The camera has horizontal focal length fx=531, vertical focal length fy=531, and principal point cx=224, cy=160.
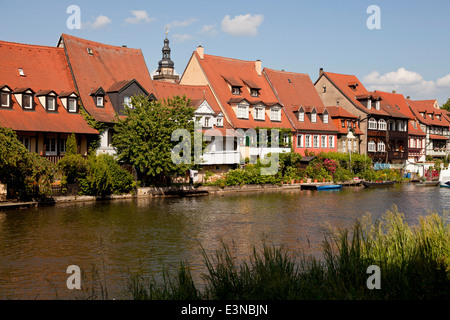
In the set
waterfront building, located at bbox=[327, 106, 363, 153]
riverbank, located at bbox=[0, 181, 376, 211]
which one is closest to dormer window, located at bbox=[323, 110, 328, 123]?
waterfront building, located at bbox=[327, 106, 363, 153]

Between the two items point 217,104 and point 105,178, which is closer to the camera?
point 105,178

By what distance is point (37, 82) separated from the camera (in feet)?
135

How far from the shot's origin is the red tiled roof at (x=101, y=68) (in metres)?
43.1

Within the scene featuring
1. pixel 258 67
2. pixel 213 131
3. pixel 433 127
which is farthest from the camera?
pixel 433 127

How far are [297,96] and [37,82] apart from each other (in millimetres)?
32064

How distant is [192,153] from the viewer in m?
42.7

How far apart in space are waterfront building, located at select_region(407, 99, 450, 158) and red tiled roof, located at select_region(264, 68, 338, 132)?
25.7m

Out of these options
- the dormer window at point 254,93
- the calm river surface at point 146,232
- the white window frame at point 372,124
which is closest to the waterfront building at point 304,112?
the dormer window at point 254,93

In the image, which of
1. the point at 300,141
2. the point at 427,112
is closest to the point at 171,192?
the point at 300,141

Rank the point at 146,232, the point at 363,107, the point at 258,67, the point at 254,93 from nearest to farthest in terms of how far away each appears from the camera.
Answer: the point at 146,232, the point at 254,93, the point at 258,67, the point at 363,107

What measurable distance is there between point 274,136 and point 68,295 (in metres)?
41.5

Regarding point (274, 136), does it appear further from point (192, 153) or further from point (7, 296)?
point (7, 296)

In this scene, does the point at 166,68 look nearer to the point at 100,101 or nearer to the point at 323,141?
the point at 323,141
